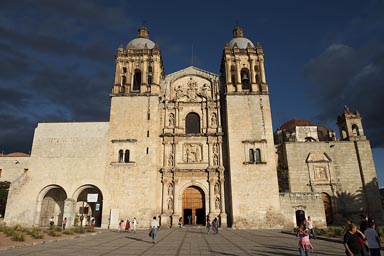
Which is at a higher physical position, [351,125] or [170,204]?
[351,125]

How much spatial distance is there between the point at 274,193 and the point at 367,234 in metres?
15.7

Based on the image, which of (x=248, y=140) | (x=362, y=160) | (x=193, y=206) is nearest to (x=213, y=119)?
(x=248, y=140)

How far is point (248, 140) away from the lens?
935 inches

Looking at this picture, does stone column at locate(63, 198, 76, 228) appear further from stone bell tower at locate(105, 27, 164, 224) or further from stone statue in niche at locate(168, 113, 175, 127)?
stone statue in niche at locate(168, 113, 175, 127)

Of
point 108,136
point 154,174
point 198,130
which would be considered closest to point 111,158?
point 108,136

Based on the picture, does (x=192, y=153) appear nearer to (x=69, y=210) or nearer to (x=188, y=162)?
(x=188, y=162)

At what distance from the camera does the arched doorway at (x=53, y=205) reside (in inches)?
946

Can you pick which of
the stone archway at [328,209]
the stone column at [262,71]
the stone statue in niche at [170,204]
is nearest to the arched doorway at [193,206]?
the stone statue in niche at [170,204]

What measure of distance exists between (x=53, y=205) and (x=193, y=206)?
41.3 ft

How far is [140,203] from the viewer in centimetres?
2217

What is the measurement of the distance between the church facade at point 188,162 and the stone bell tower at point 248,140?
0.09 metres

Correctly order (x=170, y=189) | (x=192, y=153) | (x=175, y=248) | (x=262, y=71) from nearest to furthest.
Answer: (x=175, y=248), (x=170, y=189), (x=192, y=153), (x=262, y=71)

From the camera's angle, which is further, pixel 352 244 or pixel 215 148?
pixel 215 148

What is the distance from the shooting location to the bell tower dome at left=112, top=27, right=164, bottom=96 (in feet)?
85.2
